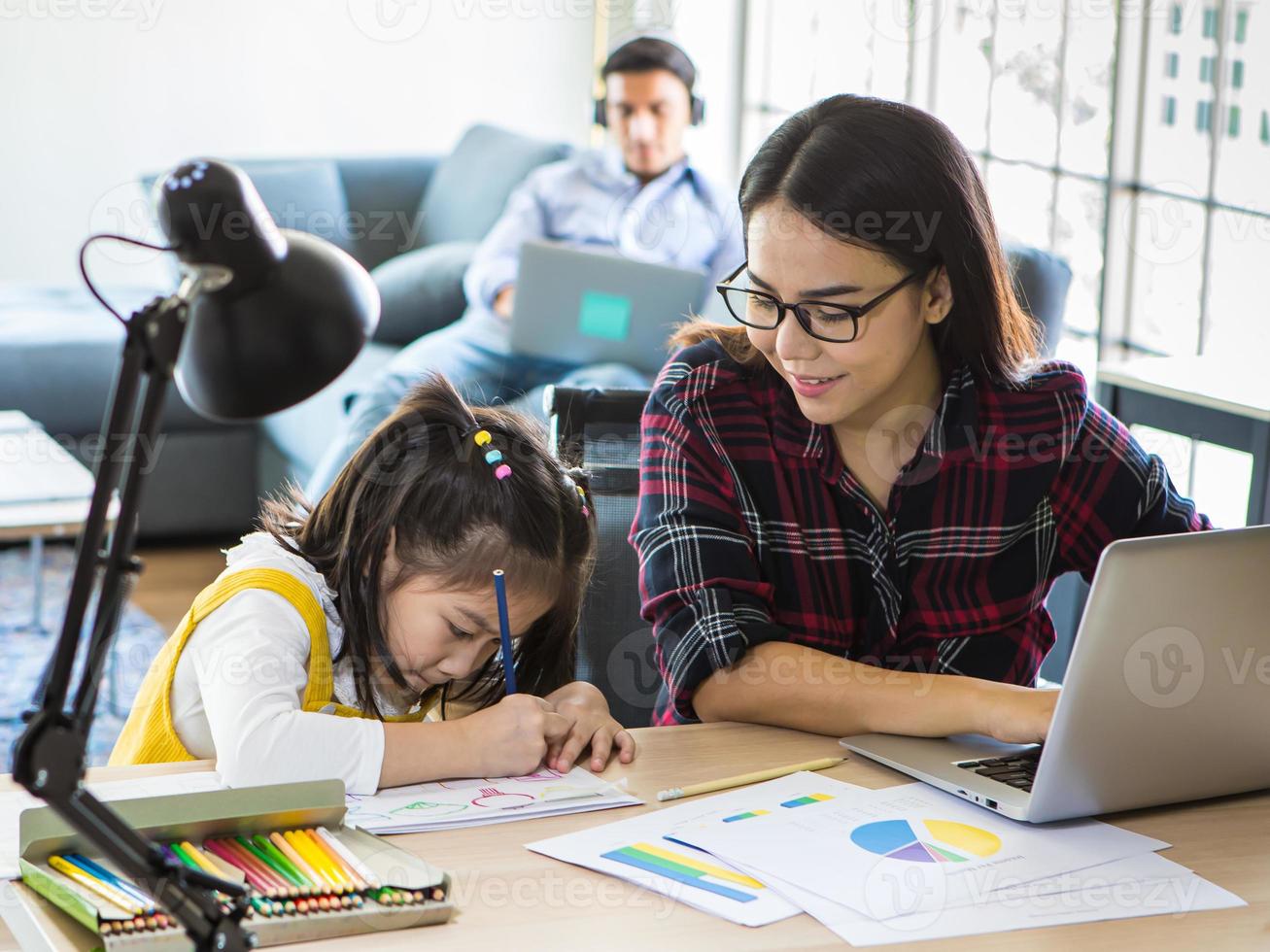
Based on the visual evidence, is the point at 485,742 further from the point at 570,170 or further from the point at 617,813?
the point at 570,170

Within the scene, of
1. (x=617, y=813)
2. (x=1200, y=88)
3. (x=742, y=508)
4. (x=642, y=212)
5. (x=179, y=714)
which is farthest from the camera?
(x=642, y=212)

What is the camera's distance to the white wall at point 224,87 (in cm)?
445

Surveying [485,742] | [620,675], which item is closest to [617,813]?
[485,742]

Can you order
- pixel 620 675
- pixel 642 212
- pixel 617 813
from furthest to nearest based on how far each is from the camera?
pixel 642 212, pixel 620 675, pixel 617 813

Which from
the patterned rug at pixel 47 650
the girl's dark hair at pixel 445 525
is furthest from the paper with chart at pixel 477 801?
the patterned rug at pixel 47 650

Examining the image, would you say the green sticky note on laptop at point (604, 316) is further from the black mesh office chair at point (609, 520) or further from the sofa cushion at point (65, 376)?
the black mesh office chair at point (609, 520)

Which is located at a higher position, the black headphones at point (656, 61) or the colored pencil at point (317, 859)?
the black headphones at point (656, 61)

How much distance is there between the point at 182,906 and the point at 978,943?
1.50 ft

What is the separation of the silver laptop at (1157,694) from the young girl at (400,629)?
1.08 ft

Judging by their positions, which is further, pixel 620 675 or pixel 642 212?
pixel 642 212

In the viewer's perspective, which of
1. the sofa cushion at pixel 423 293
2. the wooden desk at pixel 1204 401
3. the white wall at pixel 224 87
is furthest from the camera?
the white wall at pixel 224 87

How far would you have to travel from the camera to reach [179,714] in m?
1.22

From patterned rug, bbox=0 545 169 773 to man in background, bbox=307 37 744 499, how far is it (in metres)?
0.49

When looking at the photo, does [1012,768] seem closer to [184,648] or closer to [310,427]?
[184,648]
